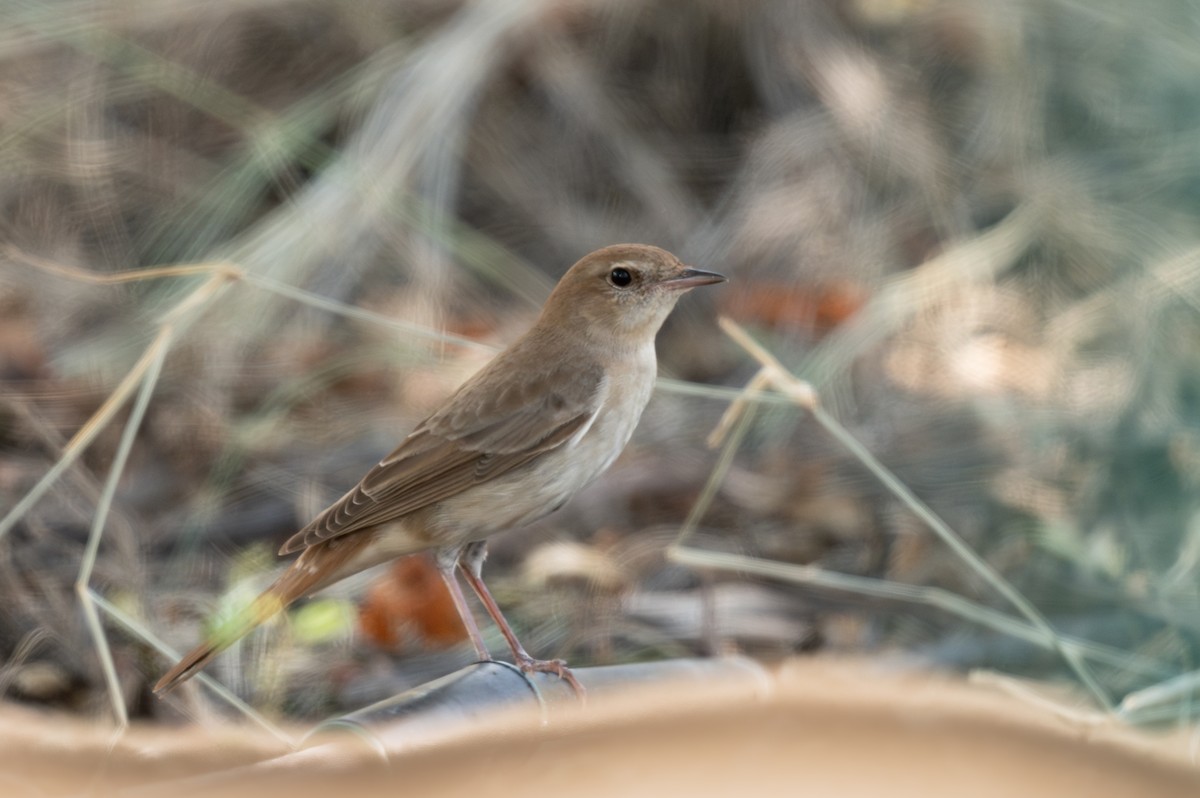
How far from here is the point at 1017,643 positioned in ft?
9.88

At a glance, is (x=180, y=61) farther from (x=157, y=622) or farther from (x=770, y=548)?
(x=770, y=548)

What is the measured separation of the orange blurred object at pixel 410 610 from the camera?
11.0ft

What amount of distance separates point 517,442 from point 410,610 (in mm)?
1777

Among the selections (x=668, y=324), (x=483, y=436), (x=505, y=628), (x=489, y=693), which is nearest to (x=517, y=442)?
(x=483, y=436)

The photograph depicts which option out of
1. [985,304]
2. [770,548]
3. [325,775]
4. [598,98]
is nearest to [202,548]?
[770,548]

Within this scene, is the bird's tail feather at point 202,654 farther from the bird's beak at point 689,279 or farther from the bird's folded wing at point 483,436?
the bird's beak at point 689,279

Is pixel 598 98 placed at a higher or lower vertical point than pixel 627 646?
higher

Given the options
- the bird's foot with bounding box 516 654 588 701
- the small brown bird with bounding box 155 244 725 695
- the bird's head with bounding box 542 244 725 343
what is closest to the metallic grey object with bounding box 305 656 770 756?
the bird's foot with bounding box 516 654 588 701

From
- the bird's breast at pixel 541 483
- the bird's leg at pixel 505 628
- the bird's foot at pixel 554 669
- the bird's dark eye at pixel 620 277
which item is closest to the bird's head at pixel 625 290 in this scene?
the bird's dark eye at pixel 620 277

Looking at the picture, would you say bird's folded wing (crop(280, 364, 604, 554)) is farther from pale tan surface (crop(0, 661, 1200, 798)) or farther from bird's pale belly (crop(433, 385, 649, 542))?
pale tan surface (crop(0, 661, 1200, 798))

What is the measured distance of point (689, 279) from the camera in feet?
5.82

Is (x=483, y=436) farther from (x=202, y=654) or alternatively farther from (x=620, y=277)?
(x=202, y=654)

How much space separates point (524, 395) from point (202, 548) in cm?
200

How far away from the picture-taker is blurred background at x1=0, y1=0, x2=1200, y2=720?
328cm
